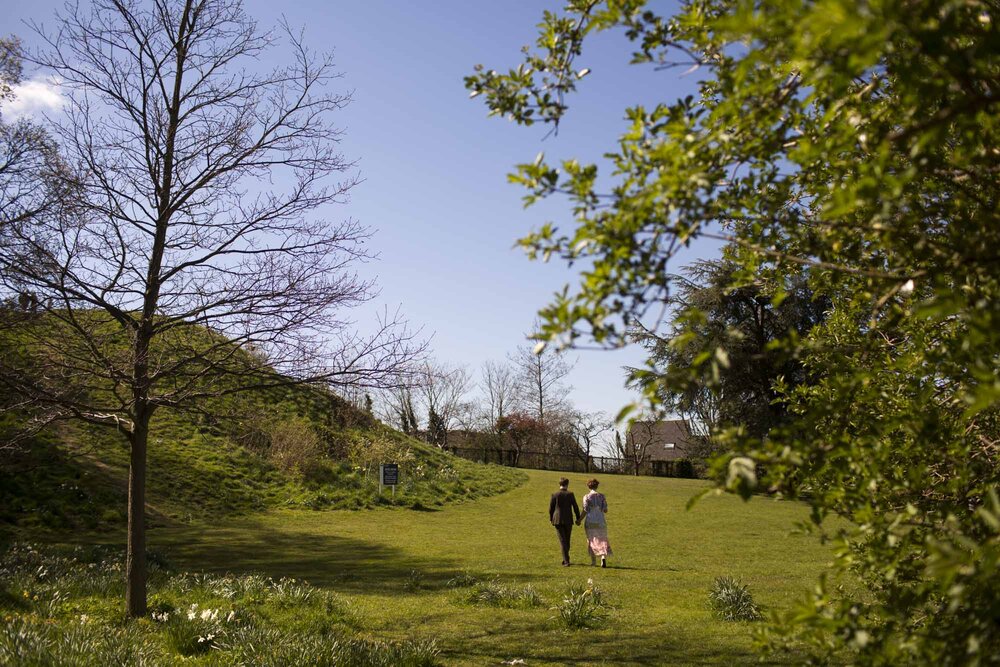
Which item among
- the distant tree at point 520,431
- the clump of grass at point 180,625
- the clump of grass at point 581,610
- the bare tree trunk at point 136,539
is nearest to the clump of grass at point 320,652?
the clump of grass at point 180,625

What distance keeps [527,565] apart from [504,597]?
13.7 ft

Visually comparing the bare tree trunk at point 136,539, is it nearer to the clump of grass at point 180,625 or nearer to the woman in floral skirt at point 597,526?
the clump of grass at point 180,625

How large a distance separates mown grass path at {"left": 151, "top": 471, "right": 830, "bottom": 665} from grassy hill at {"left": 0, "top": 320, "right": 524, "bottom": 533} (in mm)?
1445

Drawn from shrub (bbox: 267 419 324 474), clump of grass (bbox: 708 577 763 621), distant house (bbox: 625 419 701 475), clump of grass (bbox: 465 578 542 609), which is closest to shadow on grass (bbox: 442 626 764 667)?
clump of grass (bbox: 708 577 763 621)

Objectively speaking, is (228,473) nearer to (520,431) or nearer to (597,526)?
(597,526)

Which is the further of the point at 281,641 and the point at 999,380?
the point at 281,641

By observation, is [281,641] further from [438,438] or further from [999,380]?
[438,438]

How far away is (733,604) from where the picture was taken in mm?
8656

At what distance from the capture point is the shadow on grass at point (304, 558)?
11.4 m

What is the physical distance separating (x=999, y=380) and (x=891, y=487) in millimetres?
1284

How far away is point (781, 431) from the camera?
2.47m

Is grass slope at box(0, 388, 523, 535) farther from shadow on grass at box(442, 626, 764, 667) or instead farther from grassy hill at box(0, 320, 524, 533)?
shadow on grass at box(442, 626, 764, 667)

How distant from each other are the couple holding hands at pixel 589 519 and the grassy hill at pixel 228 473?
13.5 ft

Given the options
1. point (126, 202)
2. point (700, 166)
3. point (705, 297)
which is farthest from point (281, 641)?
point (705, 297)
